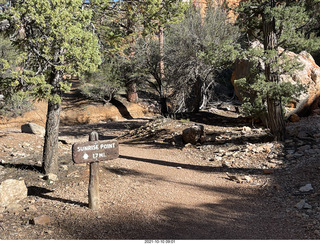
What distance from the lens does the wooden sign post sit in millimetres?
4688

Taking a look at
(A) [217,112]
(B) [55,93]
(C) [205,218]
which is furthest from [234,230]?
(A) [217,112]

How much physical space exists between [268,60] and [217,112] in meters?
8.90

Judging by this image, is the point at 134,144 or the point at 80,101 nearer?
the point at 134,144

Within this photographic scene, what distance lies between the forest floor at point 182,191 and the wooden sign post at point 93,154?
291mm

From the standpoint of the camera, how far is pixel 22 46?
611 cm

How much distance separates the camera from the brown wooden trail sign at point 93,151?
15.3 ft

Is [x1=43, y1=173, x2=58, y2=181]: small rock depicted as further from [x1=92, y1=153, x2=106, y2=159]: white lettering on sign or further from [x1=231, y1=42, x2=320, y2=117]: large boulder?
[x1=231, y1=42, x2=320, y2=117]: large boulder

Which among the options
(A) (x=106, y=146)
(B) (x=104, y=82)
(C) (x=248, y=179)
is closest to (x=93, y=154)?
(A) (x=106, y=146)

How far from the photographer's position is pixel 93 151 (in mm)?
4801

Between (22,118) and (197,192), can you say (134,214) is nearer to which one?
(197,192)

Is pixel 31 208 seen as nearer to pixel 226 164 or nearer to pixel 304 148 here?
pixel 226 164

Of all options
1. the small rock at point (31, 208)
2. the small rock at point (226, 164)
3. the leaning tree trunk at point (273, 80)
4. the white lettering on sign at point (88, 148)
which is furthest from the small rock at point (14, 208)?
the leaning tree trunk at point (273, 80)

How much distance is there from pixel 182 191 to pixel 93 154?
228cm

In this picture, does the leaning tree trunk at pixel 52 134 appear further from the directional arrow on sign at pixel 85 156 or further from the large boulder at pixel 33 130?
the large boulder at pixel 33 130
